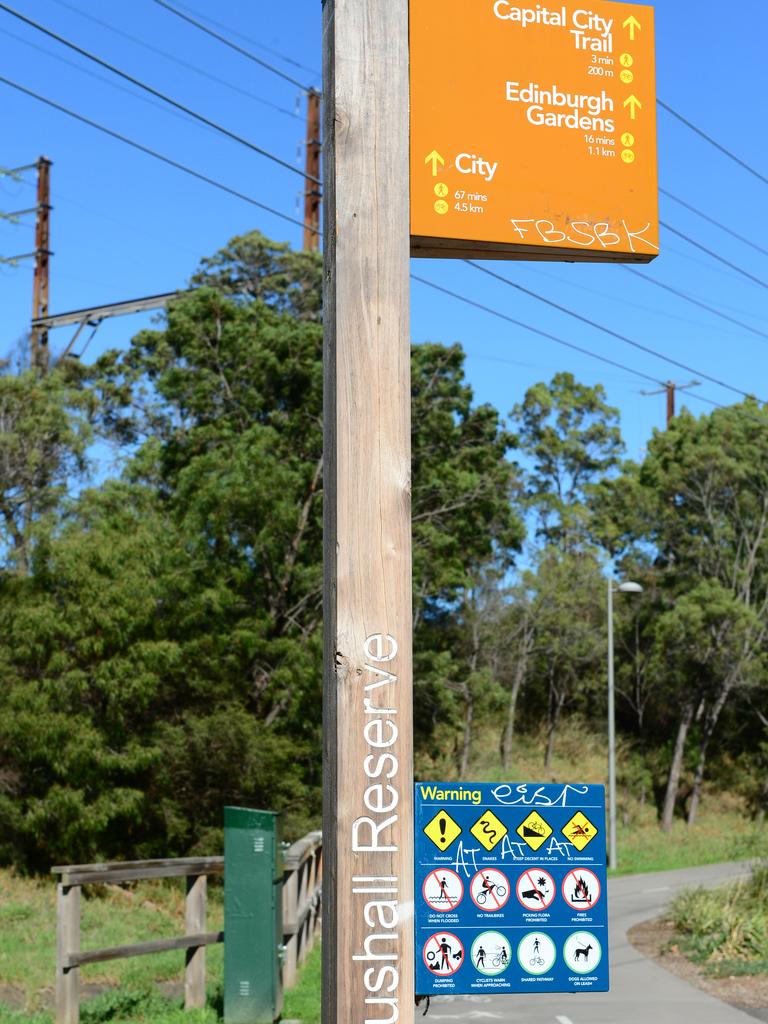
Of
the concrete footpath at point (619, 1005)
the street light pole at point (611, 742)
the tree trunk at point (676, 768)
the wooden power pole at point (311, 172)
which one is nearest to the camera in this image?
the concrete footpath at point (619, 1005)

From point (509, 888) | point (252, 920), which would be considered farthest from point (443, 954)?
point (252, 920)

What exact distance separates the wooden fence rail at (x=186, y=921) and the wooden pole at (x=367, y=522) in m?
4.99

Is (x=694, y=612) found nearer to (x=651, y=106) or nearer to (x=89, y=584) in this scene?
(x=89, y=584)

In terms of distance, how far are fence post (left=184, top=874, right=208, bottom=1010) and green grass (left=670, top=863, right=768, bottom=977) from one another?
6842 millimetres

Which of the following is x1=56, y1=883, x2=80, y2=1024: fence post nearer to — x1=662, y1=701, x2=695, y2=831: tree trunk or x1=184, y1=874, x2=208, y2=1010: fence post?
x1=184, y1=874, x2=208, y2=1010: fence post

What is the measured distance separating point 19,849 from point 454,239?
20.6 m

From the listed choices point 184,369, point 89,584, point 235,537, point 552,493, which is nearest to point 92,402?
point 184,369

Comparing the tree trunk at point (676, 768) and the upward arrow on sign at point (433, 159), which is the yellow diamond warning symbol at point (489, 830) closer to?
the upward arrow on sign at point (433, 159)

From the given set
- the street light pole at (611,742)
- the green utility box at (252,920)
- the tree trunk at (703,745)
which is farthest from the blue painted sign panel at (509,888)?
the tree trunk at (703,745)

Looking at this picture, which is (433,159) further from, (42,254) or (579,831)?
(42,254)

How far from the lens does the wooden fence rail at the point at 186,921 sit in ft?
28.5

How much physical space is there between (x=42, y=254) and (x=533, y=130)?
38481mm

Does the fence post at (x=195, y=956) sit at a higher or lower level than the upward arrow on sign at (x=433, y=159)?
lower

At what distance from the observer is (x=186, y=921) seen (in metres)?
9.77
